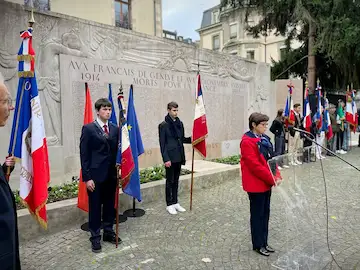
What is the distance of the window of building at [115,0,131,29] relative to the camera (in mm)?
22344

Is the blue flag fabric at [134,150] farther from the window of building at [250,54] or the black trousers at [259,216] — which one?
the window of building at [250,54]

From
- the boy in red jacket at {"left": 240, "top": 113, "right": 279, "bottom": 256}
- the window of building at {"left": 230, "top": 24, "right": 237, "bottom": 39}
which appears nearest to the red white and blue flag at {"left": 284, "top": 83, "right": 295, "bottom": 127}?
the boy in red jacket at {"left": 240, "top": 113, "right": 279, "bottom": 256}

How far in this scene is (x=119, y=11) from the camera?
22.5 meters

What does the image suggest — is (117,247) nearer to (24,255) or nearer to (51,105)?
(24,255)

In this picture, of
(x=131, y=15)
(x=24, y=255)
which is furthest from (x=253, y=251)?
(x=131, y=15)

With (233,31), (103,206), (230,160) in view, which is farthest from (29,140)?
(233,31)

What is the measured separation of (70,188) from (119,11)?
1995cm

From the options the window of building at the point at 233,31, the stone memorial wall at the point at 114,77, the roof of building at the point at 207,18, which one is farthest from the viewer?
the roof of building at the point at 207,18

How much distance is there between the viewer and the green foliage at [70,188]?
490cm

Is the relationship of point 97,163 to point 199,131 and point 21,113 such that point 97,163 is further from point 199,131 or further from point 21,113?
point 199,131

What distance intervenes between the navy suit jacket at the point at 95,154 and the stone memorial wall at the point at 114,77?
102 inches

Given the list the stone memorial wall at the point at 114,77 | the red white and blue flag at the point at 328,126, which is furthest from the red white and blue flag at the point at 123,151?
the red white and blue flag at the point at 328,126

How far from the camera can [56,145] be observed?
6.12 meters

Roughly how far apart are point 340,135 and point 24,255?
1197 centimetres
